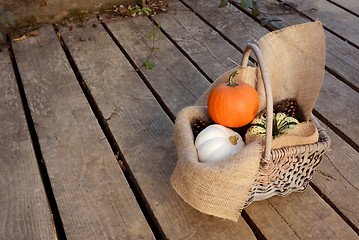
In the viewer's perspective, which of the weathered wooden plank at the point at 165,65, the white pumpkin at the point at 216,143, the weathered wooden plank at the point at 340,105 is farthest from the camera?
the weathered wooden plank at the point at 165,65

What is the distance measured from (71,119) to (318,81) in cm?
93

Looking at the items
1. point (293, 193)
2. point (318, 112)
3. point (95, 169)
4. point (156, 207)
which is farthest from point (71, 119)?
point (318, 112)

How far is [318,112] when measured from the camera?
4.92 feet

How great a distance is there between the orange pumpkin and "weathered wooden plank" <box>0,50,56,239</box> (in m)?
0.60

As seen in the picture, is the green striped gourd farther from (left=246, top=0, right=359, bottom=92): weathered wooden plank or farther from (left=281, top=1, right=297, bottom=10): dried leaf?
(left=281, top=1, right=297, bottom=10): dried leaf

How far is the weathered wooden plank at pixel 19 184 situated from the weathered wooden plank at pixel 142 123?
12.0 inches

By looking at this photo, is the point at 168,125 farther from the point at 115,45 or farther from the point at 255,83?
the point at 115,45

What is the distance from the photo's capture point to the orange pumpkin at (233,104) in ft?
3.60

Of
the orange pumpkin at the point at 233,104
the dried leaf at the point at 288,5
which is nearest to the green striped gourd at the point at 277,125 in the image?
the orange pumpkin at the point at 233,104

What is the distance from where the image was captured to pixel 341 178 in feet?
4.09

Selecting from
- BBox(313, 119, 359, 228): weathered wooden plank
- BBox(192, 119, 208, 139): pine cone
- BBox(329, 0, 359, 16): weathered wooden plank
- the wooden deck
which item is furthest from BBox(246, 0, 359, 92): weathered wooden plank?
BBox(192, 119, 208, 139): pine cone

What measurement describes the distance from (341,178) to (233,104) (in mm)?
472

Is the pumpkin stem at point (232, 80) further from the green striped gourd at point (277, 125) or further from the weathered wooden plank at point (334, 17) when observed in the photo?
the weathered wooden plank at point (334, 17)

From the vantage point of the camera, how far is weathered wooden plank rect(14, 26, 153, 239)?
44.6 inches
